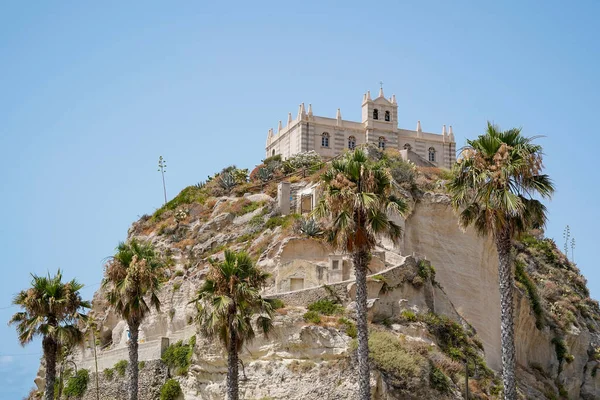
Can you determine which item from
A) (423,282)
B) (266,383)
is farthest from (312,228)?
(266,383)

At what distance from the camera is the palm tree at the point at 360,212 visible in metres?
34.7

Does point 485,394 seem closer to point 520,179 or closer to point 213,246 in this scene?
point 520,179

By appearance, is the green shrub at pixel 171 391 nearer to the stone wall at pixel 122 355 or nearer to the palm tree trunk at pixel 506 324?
the stone wall at pixel 122 355

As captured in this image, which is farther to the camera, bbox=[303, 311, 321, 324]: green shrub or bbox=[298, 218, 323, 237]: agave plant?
bbox=[298, 218, 323, 237]: agave plant

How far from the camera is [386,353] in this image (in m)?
42.3

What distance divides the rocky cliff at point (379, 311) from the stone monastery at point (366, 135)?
18.7ft

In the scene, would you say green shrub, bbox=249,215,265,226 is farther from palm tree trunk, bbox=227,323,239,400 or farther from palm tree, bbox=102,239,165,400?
palm tree trunk, bbox=227,323,239,400

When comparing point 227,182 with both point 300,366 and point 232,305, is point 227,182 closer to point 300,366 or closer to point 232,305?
point 300,366

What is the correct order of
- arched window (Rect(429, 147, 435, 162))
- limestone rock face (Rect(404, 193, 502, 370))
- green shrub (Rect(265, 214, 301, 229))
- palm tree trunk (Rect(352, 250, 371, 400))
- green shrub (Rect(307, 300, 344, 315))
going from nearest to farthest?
palm tree trunk (Rect(352, 250, 371, 400)) < green shrub (Rect(307, 300, 344, 315)) < limestone rock face (Rect(404, 193, 502, 370)) < green shrub (Rect(265, 214, 301, 229)) < arched window (Rect(429, 147, 435, 162))

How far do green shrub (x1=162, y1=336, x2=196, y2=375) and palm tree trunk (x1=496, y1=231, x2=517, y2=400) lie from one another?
20.8 metres

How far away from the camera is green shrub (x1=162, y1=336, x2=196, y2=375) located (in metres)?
48.8

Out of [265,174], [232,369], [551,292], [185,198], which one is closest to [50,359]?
[232,369]

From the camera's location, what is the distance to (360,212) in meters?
35.7

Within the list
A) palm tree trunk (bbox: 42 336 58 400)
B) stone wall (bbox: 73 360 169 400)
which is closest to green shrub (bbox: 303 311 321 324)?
stone wall (bbox: 73 360 169 400)
